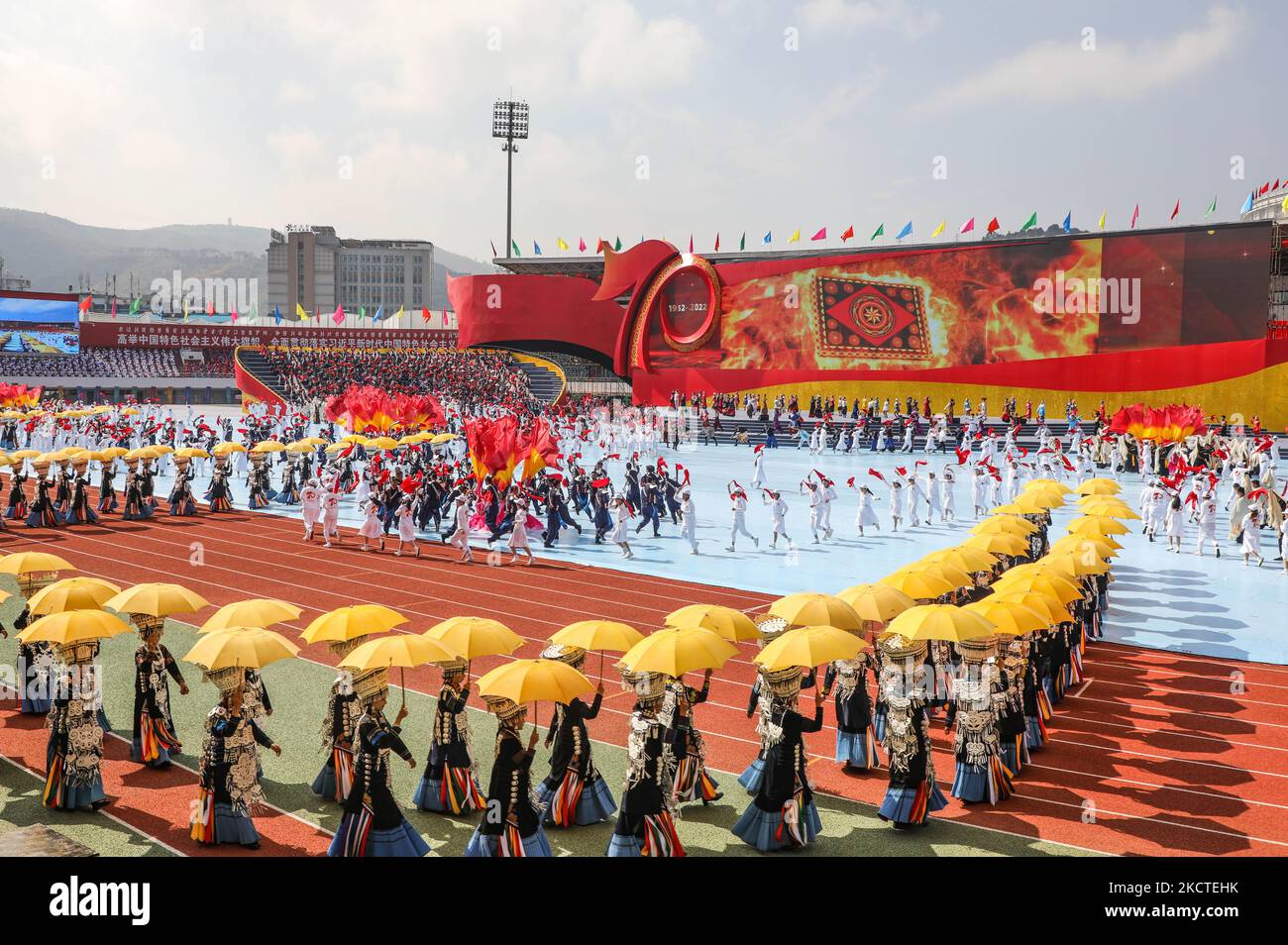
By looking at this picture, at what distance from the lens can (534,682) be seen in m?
6.70

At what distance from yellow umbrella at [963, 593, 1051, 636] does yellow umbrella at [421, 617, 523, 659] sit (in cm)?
367

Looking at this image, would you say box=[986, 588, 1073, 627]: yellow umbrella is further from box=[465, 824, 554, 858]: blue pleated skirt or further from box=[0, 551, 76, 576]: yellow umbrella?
box=[0, 551, 76, 576]: yellow umbrella

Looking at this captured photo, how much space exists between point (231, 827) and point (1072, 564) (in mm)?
8563

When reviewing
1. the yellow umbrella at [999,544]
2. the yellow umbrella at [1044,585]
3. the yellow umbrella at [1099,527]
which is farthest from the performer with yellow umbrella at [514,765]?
the yellow umbrella at [1099,527]

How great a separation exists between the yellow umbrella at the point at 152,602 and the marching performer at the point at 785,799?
491cm

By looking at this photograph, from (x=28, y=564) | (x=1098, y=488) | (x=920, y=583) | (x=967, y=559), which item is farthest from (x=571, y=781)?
(x=1098, y=488)

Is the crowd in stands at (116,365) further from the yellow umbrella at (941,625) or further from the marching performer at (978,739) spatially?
the marching performer at (978,739)

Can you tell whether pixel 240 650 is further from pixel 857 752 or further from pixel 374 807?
pixel 857 752

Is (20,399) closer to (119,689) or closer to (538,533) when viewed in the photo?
(538,533)

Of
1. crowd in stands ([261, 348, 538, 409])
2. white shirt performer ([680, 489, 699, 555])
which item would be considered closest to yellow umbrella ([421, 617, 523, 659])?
white shirt performer ([680, 489, 699, 555])

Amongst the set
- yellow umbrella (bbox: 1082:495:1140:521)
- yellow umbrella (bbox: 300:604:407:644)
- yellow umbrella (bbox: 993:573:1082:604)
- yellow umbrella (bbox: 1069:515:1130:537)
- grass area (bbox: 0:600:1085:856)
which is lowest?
grass area (bbox: 0:600:1085:856)

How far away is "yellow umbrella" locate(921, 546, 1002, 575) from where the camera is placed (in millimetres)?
11086

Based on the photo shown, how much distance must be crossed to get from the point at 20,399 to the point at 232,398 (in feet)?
92.7

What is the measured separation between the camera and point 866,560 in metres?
18.6
